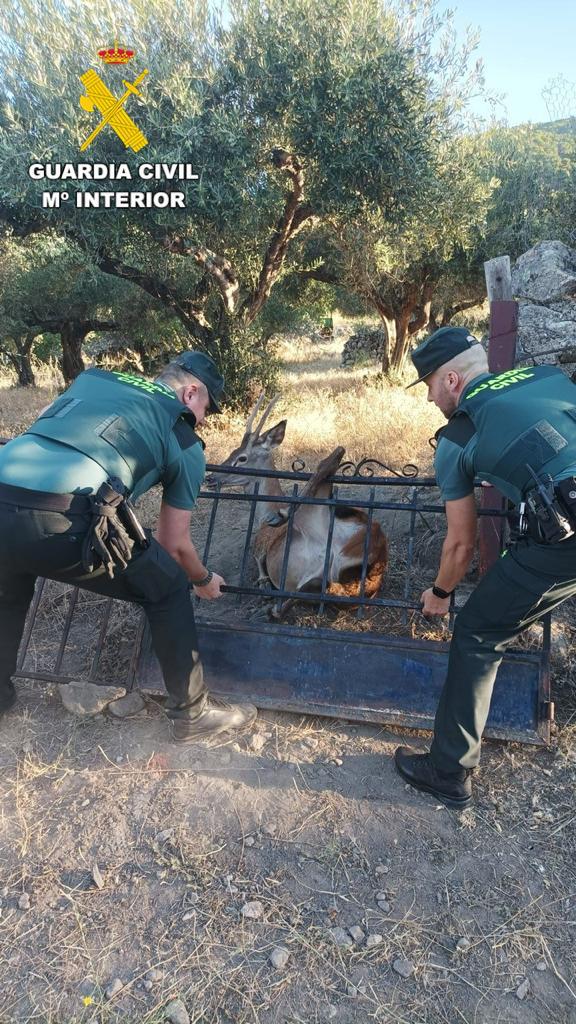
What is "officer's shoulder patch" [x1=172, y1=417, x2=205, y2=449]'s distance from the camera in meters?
2.93

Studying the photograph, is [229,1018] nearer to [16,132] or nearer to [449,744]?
[449,744]

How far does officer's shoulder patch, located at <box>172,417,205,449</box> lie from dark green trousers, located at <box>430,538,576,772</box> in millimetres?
1474

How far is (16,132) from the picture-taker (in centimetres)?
684

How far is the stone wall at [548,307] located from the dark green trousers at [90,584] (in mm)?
4644

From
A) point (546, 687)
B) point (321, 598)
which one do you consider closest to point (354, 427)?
point (321, 598)

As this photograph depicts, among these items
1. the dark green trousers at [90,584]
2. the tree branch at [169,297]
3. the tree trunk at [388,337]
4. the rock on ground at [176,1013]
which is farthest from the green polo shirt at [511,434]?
the tree trunk at [388,337]

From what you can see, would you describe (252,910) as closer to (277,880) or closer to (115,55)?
(277,880)

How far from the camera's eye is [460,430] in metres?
2.69

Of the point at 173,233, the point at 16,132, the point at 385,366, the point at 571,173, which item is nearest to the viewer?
the point at 16,132

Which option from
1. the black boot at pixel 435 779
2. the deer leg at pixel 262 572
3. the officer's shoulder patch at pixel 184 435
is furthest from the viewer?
the deer leg at pixel 262 572

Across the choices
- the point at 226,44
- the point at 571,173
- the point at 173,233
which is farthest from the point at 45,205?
the point at 571,173

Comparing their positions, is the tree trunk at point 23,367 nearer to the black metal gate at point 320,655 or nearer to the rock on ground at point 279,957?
the black metal gate at point 320,655

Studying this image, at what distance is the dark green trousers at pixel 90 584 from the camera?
8.39 ft

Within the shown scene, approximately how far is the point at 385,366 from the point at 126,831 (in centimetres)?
1288
